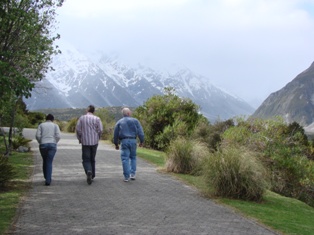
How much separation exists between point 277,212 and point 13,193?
5.70 metres

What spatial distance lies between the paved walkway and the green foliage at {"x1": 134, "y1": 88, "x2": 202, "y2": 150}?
1281cm

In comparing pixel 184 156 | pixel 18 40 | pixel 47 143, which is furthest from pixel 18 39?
pixel 184 156

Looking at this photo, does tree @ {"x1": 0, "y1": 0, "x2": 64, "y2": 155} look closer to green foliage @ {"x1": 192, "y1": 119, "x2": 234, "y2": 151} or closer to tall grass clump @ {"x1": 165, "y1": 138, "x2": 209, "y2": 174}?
tall grass clump @ {"x1": 165, "y1": 138, "x2": 209, "y2": 174}

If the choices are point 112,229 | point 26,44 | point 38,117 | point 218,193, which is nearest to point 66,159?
point 26,44

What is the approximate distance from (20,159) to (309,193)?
35.3 feet

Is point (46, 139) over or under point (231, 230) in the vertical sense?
over

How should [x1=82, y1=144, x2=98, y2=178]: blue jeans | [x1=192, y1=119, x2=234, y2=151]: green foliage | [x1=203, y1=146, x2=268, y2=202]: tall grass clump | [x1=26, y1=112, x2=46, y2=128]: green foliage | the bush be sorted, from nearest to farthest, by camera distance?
[x1=203, y1=146, x2=268, y2=202]: tall grass clump
the bush
[x1=82, y1=144, x2=98, y2=178]: blue jeans
[x1=192, y1=119, x2=234, y2=151]: green foliage
[x1=26, y1=112, x2=46, y2=128]: green foliage

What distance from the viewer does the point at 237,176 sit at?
9.90 meters

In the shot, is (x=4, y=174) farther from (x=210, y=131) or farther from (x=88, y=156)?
(x=210, y=131)

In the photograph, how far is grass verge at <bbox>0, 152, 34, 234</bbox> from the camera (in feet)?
23.9

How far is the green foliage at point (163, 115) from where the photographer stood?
25078mm

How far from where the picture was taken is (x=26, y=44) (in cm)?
1226

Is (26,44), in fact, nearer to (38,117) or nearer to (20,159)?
(20,159)

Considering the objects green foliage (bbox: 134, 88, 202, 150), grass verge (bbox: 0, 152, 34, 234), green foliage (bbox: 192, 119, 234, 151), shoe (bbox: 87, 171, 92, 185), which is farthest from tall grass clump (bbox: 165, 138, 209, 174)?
green foliage (bbox: 134, 88, 202, 150)
